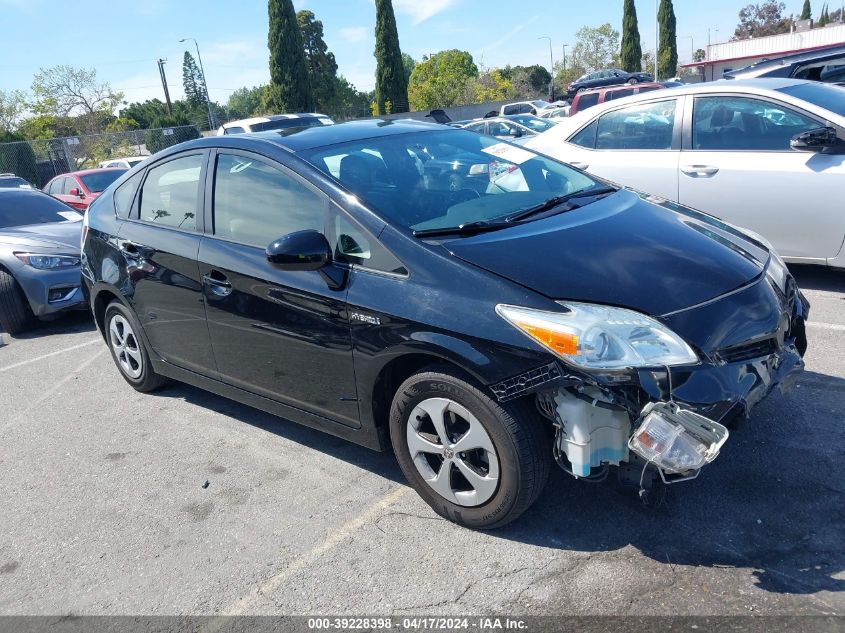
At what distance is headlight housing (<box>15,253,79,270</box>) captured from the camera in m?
7.05

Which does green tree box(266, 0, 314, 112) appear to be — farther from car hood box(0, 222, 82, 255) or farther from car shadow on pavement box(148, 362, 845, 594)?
car shadow on pavement box(148, 362, 845, 594)

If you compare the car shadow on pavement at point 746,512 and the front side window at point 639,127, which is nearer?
the car shadow on pavement at point 746,512

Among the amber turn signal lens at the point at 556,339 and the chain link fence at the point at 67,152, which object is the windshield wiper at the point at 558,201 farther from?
the chain link fence at the point at 67,152

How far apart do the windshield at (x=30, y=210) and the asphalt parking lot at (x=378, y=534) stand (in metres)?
4.61

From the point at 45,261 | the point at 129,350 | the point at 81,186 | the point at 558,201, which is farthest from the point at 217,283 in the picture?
the point at 81,186

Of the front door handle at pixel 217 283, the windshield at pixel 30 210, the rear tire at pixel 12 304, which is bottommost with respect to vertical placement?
the rear tire at pixel 12 304

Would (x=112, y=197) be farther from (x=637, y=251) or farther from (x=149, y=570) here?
(x=637, y=251)

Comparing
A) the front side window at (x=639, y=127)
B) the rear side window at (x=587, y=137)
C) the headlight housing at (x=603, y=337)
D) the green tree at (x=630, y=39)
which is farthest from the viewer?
the green tree at (x=630, y=39)

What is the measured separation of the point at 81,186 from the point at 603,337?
44.4 ft

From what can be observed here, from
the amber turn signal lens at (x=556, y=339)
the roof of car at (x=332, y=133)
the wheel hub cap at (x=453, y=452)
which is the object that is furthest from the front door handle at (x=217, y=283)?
the amber turn signal lens at (x=556, y=339)

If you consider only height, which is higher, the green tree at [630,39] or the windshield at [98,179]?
the green tree at [630,39]

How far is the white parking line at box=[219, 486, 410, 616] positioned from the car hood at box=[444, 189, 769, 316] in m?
1.23

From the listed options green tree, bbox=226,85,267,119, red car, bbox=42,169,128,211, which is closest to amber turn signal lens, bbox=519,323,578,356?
red car, bbox=42,169,128,211

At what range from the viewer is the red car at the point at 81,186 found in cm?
1345
